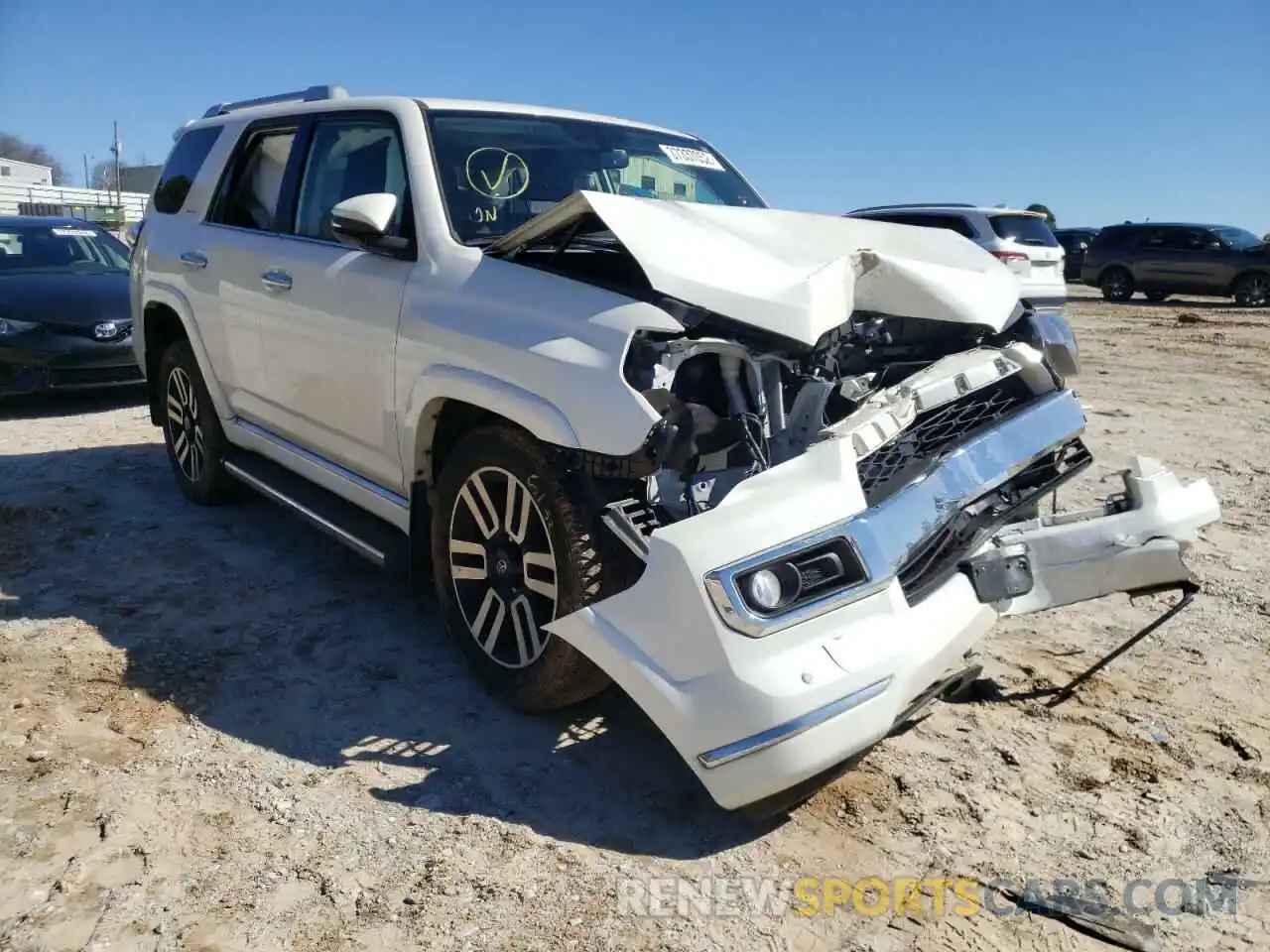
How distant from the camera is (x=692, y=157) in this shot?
4.58 metres

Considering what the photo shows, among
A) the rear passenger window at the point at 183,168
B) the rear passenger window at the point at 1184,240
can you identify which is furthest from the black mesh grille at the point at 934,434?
the rear passenger window at the point at 1184,240

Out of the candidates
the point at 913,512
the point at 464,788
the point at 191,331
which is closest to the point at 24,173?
the point at 191,331

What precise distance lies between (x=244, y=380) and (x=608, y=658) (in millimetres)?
2922

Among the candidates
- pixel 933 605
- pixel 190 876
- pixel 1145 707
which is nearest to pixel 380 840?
pixel 190 876

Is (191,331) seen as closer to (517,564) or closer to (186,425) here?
(186,425)

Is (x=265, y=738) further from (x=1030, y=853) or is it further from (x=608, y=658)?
(x=1030, y=853)

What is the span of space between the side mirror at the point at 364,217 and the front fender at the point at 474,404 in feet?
1.67

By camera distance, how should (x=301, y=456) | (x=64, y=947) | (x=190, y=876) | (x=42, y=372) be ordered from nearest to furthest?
1. (x=64, y=947)
2. (x=190, y=876)
3. (x=301, y=456)
4. (x=42, y=372)

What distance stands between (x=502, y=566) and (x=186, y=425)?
124 inches

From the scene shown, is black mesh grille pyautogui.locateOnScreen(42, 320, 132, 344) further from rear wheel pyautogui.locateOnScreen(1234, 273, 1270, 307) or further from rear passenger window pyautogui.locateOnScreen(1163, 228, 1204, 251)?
rear wheel pyautogui.locateOnScreen(1234, 273, 1270, 307)

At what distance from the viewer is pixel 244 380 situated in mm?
4688

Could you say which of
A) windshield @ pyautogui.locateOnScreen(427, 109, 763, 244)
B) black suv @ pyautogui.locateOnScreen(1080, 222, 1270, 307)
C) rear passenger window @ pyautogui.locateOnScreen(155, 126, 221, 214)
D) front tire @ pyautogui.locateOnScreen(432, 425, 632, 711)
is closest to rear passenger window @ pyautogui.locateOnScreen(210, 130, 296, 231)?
rear passenger window @ pyautogui.locateOnScreen(155, 126, 221, 214)

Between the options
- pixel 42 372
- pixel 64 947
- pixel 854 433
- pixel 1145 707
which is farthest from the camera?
pixel 42 372

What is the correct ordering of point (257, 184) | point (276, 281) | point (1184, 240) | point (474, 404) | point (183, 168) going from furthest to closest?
point (1184, 240)
point (183, 168)
point (257, 184)
point (276, 281)
point (474, 404)
